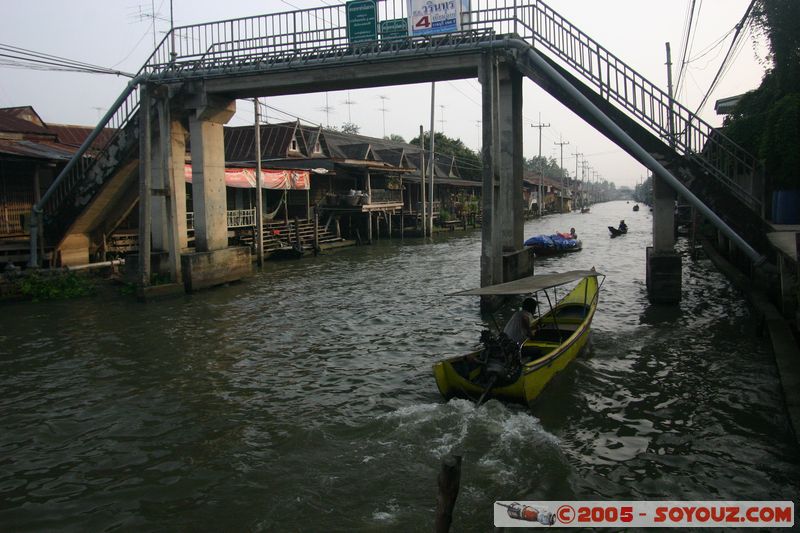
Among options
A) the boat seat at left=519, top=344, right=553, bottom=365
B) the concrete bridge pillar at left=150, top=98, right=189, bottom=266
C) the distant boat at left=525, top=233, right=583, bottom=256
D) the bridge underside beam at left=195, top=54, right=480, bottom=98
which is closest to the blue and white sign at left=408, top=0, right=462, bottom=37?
the bridge underside beam at left=195, top=54, right=480, bottom=98

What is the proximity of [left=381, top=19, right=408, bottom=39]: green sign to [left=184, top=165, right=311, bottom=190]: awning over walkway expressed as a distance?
1063 cm

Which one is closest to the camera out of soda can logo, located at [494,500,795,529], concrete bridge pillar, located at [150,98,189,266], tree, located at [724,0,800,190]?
soda can logo, located at [494,500,795,529]

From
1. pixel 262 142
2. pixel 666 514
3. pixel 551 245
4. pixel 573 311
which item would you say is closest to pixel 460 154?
pixel 262 142

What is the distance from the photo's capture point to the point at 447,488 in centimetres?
361

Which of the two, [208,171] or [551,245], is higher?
[208,171]

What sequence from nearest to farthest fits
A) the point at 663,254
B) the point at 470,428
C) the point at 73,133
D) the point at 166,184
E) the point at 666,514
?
the point at 666,514
the point at 470,428
the point at 663,254
the point at 166,184
the point at 73,133

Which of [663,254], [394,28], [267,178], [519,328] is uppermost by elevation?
[394,28]

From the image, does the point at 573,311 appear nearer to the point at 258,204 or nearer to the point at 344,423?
the point at 344,423

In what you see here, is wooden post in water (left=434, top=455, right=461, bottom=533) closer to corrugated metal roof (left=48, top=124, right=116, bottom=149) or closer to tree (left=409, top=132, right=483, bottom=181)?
corrugated metal roof (left=48, top=124, right=116, bottom=149)

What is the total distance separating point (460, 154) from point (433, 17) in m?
48.6

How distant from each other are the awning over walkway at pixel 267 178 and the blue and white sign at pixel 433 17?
1150 centimetres

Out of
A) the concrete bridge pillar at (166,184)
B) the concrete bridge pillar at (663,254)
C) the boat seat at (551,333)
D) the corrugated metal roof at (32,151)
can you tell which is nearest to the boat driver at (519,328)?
the boat seat at (551,333)

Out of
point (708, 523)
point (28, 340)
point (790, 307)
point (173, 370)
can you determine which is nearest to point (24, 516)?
point (173, 370)

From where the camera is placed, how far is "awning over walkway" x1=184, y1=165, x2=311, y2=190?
24.3 m
